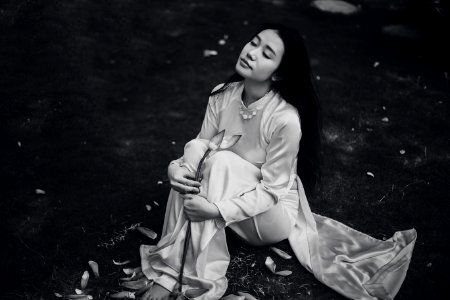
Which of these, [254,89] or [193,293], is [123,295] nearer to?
[193,293]

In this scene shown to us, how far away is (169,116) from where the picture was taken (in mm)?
4168

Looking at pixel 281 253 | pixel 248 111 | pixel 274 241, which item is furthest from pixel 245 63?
pixel 281 253

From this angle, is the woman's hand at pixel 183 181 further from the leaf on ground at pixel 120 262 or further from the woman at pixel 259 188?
the leaf on ground at pixel 120 262

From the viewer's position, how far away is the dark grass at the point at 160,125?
111 inches

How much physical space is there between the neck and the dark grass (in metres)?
0.89

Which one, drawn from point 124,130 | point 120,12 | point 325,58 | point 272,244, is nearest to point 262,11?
point 325,58

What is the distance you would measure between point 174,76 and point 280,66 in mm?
2493

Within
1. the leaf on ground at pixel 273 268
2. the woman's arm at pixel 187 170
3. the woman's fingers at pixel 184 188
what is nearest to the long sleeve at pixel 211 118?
the woman's arm at pixel 187 170

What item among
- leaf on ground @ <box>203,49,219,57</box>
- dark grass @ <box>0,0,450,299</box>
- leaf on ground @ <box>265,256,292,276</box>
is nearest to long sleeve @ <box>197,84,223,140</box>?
dark grass @ <box>0,0,450,299</box>

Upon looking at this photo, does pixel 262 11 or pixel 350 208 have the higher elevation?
pixel 262 11

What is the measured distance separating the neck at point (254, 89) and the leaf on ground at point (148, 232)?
0.98 meters

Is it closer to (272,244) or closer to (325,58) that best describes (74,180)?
(272,244)

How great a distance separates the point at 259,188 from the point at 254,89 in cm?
50

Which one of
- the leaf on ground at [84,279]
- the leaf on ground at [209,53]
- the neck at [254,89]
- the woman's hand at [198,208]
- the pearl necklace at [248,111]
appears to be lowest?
the leaf on ground at [84,279]
